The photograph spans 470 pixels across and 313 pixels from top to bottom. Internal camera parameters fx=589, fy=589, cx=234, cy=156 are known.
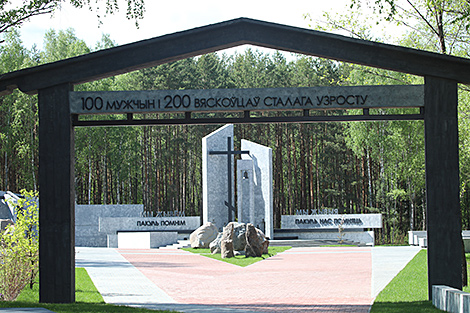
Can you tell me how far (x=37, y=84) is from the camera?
33.9 feet

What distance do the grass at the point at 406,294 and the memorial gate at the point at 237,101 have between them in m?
0.69

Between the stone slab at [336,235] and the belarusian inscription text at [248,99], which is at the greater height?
the belarusian inscription text at [248,99]

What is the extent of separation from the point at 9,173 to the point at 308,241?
24103mm

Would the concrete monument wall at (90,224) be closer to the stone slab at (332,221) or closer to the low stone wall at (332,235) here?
the low stone wall at (332,235)

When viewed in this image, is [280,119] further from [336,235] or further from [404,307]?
[336,235]

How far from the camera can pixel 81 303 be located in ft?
33.5

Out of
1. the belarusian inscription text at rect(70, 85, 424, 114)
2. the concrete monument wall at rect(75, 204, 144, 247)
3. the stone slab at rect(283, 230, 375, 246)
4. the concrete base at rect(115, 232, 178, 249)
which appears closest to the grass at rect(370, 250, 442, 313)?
the belarusian inscription text at rect(70, 85, 424, 114)

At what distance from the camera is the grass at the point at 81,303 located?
909cm

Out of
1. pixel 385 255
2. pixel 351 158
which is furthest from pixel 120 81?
pixel 385 255

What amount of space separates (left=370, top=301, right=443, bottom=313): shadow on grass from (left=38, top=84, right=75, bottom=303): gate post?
5257 millimetres

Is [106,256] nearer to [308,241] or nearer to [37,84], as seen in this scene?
[308,241]

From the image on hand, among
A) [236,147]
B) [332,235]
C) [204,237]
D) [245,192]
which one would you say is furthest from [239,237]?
[236,147]

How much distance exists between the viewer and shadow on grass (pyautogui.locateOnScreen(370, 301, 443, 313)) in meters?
9.11

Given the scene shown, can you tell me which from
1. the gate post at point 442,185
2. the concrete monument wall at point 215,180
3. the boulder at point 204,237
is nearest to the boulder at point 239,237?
the boulder at point 204,237
